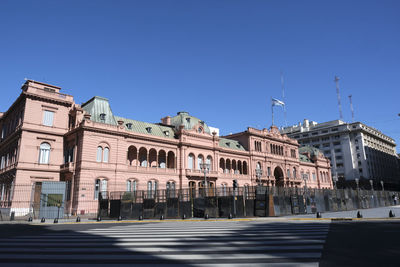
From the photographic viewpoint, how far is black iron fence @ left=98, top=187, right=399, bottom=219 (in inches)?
1042

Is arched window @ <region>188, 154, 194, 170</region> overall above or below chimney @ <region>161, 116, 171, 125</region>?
below

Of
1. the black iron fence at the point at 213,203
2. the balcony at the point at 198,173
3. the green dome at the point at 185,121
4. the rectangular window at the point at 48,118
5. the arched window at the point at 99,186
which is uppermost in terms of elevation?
the green dome at the point at 185,121

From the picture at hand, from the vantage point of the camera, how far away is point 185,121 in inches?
2167

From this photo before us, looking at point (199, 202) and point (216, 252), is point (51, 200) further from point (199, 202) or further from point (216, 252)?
point (216, 252)

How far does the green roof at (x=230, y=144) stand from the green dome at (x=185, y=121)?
493cm

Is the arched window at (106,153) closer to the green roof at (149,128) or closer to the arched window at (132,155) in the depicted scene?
the arched window at (132,155)

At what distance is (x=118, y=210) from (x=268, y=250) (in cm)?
2298

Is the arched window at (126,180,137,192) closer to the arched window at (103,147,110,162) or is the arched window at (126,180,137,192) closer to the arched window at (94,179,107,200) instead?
the arched window at (94,179,107,200)

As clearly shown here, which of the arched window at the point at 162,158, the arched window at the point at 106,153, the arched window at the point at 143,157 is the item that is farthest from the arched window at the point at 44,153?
the arched window at the point at 162,158

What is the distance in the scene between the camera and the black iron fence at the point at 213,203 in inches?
1042

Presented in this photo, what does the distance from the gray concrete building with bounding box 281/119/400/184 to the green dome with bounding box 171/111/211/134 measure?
2385 inches

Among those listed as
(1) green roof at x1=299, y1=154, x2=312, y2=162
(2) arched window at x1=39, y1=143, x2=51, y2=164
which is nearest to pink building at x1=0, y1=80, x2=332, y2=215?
(2) arched window at x1=39, y1=143, x2=51, y2=164

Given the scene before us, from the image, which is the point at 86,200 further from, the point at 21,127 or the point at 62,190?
the point at 21,127

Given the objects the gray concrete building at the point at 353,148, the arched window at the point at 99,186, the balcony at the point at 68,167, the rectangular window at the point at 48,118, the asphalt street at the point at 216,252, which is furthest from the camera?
the gray concrete building at the point at 353,148
